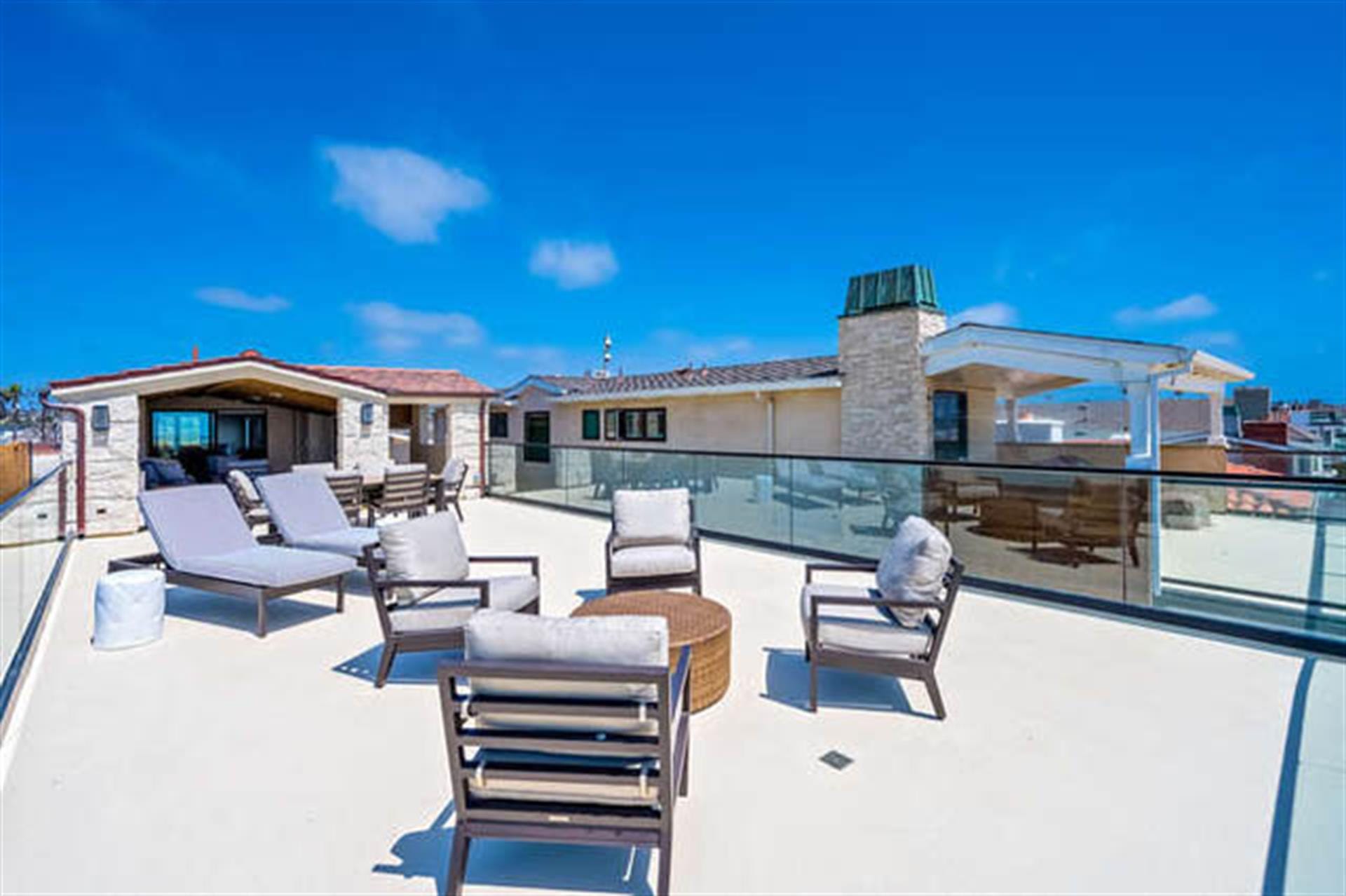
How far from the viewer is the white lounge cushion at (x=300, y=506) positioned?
6238 mm

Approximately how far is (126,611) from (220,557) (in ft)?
3.11

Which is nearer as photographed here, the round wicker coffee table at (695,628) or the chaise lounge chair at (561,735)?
the chaise lounge chair at (561,735)

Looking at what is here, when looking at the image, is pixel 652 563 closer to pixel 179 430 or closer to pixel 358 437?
pixel 358 437

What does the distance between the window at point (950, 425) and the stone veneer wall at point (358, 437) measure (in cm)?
1103

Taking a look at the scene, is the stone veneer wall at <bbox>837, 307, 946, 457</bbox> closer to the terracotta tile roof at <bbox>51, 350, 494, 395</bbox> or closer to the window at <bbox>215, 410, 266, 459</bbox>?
the terracotta tile roof at <bbox>51, 350, 494, 395</bbox>

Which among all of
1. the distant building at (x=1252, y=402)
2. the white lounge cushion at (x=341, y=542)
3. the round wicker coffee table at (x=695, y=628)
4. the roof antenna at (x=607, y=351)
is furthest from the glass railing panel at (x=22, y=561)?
the distant building at (x=1252, y=402)

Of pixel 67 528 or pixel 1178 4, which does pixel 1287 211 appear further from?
pixel 67 528

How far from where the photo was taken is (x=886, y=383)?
11.7 m

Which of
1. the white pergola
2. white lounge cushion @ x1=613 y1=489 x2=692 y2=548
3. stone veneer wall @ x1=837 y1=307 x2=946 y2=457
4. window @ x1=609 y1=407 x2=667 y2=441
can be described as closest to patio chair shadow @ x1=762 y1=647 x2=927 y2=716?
white lounge cushion @ x1=613 y1=489 x2=692 y2=548

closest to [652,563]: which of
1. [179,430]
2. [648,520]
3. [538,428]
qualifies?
[648,520]

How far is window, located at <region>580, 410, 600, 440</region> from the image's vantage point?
56.6ft

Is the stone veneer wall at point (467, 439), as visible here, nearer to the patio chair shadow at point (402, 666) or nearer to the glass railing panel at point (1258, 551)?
the patio chair shadow at point (402, 666)

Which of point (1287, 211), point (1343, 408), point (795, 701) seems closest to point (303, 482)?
point (795, 701)

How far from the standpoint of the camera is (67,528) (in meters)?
8.89
